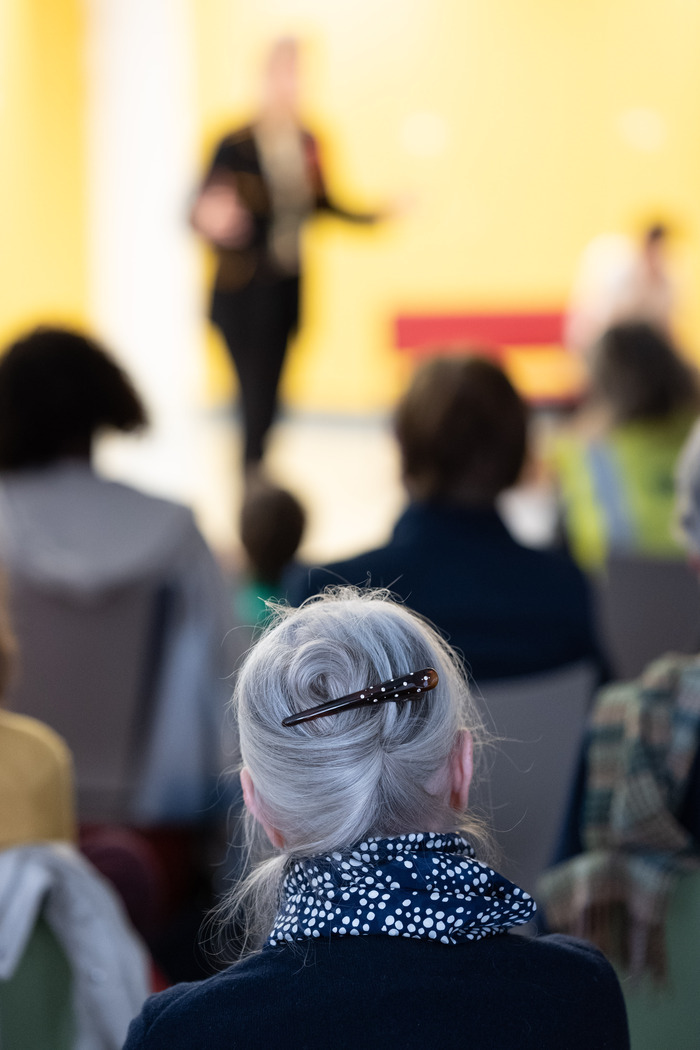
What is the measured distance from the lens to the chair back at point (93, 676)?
2375 mm

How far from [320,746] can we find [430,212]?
875 cm

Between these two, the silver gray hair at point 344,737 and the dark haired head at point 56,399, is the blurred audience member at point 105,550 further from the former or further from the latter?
the silver gray hair at point 344,737

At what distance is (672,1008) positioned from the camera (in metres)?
1.38

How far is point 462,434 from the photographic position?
2.11 metres

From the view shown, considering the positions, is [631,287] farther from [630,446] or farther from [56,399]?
[56,399]

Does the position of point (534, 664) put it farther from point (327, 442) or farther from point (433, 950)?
point (327, 442)

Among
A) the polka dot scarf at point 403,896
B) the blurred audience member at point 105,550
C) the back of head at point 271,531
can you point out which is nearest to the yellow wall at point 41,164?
the back of head at point 271,531

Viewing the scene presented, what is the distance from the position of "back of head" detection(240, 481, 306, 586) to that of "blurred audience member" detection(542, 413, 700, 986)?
1288 millimetres

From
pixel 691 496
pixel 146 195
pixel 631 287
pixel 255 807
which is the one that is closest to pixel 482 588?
pixel 691 496

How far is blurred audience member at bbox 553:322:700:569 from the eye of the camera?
325 centimetres

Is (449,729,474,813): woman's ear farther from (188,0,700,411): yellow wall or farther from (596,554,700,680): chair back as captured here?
(188,0,700,411): yellow wall

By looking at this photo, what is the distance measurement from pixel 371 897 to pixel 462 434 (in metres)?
1.29

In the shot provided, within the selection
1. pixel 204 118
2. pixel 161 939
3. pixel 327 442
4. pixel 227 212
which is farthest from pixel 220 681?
pixel 204 118

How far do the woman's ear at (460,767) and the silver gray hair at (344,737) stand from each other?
16 millimetres
